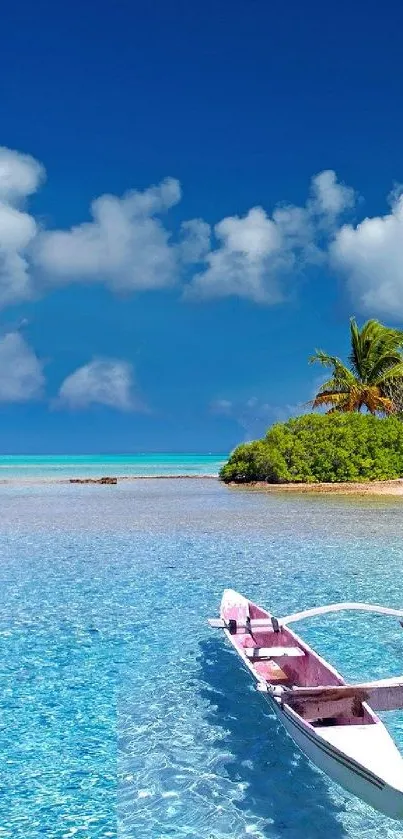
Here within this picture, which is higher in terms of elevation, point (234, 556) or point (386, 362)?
point (386, 362)

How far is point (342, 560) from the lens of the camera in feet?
54.4

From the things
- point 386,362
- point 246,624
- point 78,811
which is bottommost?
point 78,811

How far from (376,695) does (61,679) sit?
4.18 m

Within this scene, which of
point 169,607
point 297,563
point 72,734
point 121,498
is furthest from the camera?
point 121,498

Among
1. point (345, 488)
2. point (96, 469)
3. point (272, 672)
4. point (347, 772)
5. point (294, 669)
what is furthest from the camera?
point (96, 469)

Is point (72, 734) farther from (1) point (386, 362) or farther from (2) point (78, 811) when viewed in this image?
(1) point (386, 362)

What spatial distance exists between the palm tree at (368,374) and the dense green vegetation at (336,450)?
1735mm

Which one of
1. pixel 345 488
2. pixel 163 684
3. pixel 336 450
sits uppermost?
pixel 336 450

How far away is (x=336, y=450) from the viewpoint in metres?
39.7

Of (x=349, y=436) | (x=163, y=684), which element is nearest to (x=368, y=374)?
(x=349, y=436)

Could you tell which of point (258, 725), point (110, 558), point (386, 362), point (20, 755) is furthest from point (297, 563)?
point (386, 362)

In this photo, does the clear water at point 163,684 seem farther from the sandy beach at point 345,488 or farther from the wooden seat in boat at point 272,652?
the sandy beach at point 345,488

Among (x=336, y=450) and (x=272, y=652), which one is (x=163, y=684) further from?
(x=336, y=450)

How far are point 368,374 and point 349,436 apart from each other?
5638mm
